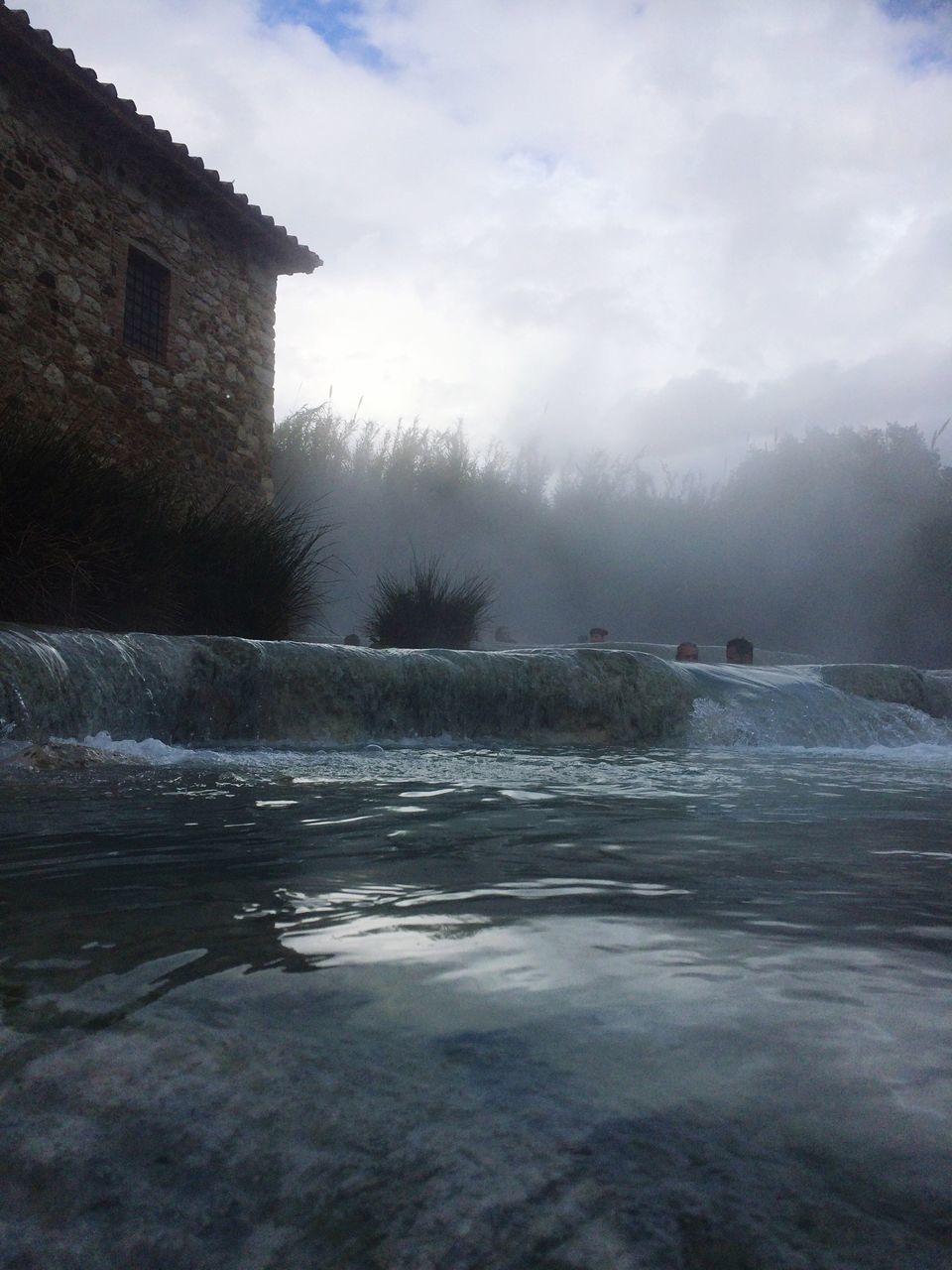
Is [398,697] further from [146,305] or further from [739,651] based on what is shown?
[146,305]

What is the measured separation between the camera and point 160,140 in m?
9.73

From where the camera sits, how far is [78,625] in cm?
629

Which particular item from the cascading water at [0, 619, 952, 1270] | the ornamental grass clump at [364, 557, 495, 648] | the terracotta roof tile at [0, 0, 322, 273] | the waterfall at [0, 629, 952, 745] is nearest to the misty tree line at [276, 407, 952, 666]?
the terracotta roof tile at [0, 0, 322, 273]

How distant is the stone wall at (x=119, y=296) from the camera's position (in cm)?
887

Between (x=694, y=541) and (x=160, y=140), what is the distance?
57.8ft

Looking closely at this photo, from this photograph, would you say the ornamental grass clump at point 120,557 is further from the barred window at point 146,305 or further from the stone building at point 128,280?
Result: the barred window at point 146,305

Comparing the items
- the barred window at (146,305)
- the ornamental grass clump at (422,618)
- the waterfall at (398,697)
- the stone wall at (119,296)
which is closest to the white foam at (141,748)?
the waterfall at (398,697)

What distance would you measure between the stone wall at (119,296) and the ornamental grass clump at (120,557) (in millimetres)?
2167

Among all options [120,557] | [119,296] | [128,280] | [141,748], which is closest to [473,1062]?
[141,748]

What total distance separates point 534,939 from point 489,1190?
526 millimetres

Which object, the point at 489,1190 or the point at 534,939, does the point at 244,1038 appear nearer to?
the point at 489,1190

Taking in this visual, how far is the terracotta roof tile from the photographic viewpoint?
8359 millimetres

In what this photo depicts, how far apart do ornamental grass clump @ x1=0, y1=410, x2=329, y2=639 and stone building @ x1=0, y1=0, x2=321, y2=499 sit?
2.28 m

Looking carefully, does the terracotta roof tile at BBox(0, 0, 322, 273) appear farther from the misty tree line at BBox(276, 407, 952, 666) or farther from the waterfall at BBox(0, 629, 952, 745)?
the misty tree line at BBox(276, 407, 952, 666)
